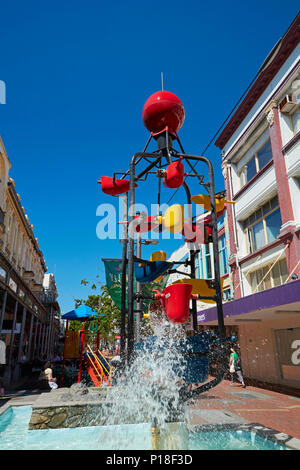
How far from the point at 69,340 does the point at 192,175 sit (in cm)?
1155

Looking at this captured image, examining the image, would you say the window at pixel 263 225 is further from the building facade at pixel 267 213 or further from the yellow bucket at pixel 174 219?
the yellow bucket at pixel 174 219

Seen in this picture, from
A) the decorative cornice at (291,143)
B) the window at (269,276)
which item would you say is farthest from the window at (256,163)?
the window at (269,276)

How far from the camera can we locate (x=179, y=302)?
3494 mm

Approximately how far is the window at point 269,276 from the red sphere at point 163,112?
37.1 ft

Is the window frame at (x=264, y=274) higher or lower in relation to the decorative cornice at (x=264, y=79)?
lower

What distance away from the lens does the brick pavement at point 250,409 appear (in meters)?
6.51

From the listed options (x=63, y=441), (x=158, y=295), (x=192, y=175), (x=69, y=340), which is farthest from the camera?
(x=69, y=340)

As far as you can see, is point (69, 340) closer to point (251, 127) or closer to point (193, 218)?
point (193, 218)

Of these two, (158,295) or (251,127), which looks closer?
(158,295)

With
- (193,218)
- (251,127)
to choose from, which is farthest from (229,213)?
(193,218)

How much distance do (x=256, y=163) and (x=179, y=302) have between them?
16.2 m

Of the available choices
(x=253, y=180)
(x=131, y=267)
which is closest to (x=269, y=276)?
(x=253, y=180)

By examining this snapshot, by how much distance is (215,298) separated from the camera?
12.4ft

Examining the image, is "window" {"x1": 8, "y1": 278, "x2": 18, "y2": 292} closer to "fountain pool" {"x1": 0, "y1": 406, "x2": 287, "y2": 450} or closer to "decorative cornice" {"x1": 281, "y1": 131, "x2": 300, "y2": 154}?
"fountain pool" {"x1": 0, "y1": 406, "x2": 287, "y2": 450}
